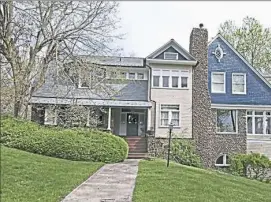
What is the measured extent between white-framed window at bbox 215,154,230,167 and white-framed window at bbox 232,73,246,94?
4.28m

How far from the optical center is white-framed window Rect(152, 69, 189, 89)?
22422mm

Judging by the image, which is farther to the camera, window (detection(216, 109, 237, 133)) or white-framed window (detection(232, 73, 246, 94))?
white-framed window (detection(232, 73, 246, 94))

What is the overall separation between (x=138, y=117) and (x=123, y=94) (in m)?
1.74

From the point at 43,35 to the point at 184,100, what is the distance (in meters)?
9.16

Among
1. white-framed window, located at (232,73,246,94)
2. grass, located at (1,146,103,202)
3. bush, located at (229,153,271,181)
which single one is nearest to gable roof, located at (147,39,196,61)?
white-framed window, located at (232,73,246,94)

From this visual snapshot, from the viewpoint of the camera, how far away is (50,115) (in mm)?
20266

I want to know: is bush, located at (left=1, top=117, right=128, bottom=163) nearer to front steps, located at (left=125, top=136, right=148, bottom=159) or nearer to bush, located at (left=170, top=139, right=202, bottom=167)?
front steps, located at (left=125, top=136, right=148, bottom=159)

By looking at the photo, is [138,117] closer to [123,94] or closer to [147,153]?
[123,94]

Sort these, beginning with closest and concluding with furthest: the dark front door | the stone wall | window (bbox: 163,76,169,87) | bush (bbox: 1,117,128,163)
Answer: bush (bbox: 1,117,128,163) → the stone wall → window (bbox: 163,76,169,87) → the dark front door

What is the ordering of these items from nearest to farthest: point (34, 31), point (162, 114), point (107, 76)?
point (34, 31), point (107, 76), point (162, 114)

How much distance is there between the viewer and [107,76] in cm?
1906

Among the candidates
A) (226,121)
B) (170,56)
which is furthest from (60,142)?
(226,121)

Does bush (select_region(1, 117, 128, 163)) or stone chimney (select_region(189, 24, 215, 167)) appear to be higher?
stone chimney (select_region(189, 24, 215, 167))

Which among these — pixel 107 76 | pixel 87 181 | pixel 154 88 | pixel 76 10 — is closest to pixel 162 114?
pixel 154 88
